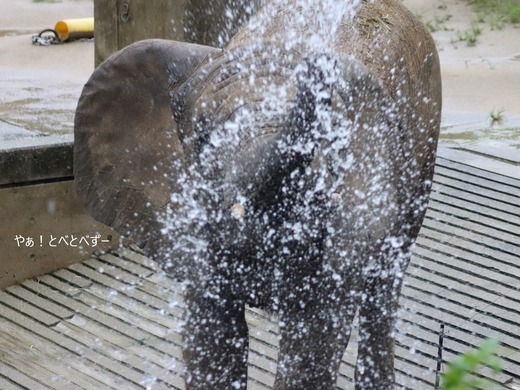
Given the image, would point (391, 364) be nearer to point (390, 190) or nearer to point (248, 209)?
point (390, 190)

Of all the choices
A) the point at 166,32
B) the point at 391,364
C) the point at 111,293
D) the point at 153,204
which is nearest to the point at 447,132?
the point at 166,32

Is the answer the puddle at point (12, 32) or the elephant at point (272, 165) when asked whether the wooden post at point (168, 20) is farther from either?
the puddle at point (12, 32)

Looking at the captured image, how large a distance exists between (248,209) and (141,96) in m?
0.89

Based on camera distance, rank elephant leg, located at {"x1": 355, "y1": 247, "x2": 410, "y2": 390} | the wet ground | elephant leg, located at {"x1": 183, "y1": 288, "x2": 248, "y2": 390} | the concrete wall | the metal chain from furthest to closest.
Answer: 1. the metal chain
2. the wet ground
3. the concrete wall
4. elephant leg, located at {"x1": 355, "y1": 247, "x2": 410, "y2": 390}
5. elephant leg, located at {"x1": 183, "y1": 288, "x2": 248, "y2": 390}

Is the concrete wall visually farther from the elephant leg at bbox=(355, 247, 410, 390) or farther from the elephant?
the elephant leg at bbox=(355, 247, 410, 390)

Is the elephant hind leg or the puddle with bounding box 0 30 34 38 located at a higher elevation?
the elephant hind leg

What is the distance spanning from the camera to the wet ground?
22.7 ft

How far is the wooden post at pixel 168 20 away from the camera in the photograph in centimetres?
574

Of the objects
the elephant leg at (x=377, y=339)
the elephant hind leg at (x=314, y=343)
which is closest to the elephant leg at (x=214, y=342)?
the elephant hind leg at (x=314, y=343)

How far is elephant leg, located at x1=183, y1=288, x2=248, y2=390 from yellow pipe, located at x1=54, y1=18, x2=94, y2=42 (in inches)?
299

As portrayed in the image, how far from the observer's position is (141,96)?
11.3ft

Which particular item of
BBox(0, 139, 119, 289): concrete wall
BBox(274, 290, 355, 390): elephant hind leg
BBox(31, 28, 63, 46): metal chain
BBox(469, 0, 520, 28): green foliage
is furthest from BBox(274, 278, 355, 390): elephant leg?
BBox(469, 0, 520, 28): green foliage

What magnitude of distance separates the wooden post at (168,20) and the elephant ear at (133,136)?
1.95 m

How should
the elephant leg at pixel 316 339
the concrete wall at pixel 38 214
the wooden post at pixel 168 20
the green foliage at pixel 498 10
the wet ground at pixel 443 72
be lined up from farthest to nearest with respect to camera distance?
the green foliage at pixel 498 10, the wet ground at pixel 443 72, the wooden post at pixel 168 20, the concrete wall at pixel 38 214, the elephant leg at pixel 316 339
